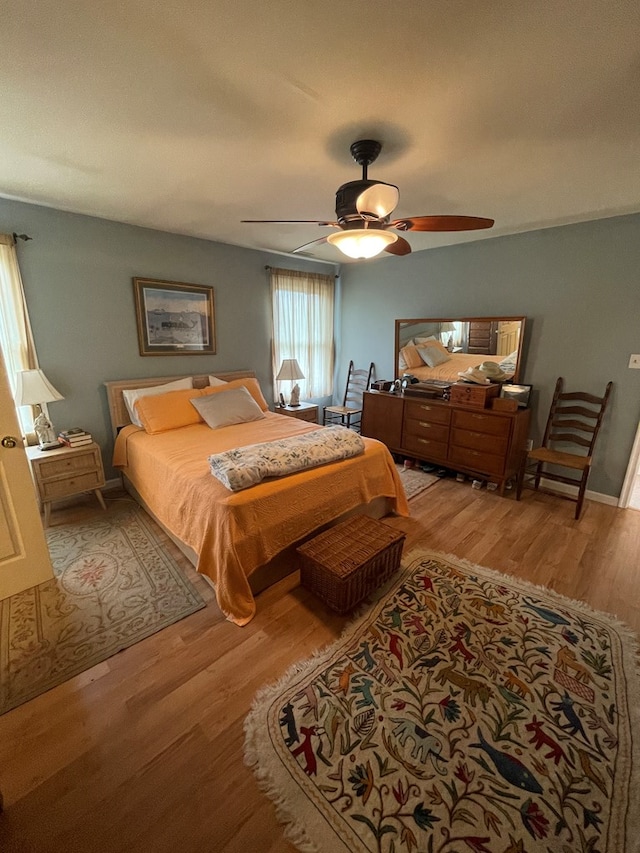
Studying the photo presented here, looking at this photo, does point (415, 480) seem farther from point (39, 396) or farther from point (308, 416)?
point (39, 396)

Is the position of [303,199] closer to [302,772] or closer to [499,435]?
[499,435]

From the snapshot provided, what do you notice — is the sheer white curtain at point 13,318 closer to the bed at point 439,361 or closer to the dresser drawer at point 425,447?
the dresser drawer at point 425,447

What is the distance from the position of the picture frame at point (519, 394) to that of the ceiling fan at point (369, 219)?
191 centimetres

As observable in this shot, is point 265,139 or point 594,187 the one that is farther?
point 594,187

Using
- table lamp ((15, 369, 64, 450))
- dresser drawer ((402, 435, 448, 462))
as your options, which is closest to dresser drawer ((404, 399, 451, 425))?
dresser drawer ((402, 435, 448, 462))

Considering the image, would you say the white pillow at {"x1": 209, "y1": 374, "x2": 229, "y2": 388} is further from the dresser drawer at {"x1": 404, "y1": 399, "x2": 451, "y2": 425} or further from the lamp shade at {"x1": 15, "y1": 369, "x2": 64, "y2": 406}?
the dresser drawer at {"x1": 404, "y1": 399, "x2": 451, "y2": 425}

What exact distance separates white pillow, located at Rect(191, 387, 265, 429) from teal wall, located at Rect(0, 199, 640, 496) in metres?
0.65

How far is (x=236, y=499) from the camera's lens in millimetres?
1848

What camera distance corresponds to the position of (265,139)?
5.74 ft

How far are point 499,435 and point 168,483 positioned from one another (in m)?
2.81

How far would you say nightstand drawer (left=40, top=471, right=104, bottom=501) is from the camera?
8.52 feet

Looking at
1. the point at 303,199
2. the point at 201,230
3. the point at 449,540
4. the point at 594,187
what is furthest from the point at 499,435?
the point at 201,230

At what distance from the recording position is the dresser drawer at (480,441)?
316 cm

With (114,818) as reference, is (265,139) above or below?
above
